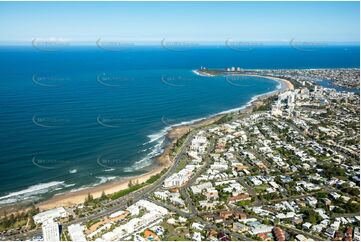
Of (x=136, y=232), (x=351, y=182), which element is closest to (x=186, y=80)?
(x=351, y=182)

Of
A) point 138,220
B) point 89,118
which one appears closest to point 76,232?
point 138,220
